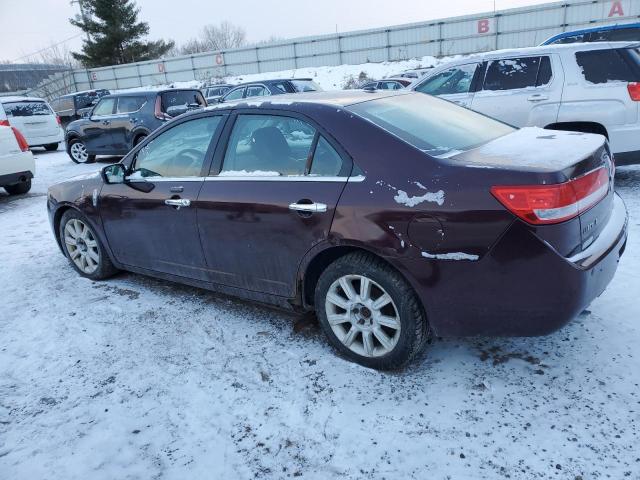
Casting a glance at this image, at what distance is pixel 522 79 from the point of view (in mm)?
6117

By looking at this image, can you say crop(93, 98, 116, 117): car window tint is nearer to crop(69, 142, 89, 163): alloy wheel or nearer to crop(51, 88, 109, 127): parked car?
crop(69, 142, 89, 163): alloy wheel

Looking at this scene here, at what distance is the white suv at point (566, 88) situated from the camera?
18.2 ft

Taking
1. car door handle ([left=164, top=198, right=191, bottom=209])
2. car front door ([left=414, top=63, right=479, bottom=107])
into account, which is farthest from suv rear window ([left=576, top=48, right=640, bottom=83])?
car door handle ([left=164, top=198, right=191, bottom=209])

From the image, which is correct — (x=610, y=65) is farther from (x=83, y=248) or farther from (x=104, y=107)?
(x=104, y=107)

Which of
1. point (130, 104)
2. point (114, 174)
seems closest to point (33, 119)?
point (130, 104)

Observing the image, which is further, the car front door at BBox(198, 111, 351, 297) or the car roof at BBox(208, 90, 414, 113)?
the car roof at BBox(208, 90, 414, 113)

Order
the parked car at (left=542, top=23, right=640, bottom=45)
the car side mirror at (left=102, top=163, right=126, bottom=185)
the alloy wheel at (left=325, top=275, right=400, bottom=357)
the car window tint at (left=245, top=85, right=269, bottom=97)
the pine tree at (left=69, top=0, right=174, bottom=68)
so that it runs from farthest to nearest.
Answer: the pine tree at (left=69, top=0, right=174, bottom=68), the car window tint at (left=245, top=85, right=269, bottom=97), the parked car at (left=542, top=23, right=640, bottom=45), the car side mirror at (left=102, top=163, right=126, bottom=185), the alloy wheel at (left=325, top=275, right=400, bottom=357)

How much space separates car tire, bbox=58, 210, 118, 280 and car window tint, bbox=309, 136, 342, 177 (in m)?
2.51

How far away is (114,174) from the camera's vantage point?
3932mm

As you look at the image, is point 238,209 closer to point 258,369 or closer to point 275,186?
point 275,186

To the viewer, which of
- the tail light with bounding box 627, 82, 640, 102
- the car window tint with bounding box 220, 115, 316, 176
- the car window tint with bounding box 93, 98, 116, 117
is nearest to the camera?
the car window tint with bounding box 220, 115, 316, 176

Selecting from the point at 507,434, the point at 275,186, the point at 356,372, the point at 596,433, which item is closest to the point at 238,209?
the point at 275,186

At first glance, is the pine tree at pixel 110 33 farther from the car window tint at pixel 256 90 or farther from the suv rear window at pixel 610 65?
the suv rear window at pixel 610 65

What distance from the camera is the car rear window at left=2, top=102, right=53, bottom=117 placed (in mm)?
14102
